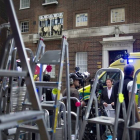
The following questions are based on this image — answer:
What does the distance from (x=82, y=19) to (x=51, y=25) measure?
2.95 meters

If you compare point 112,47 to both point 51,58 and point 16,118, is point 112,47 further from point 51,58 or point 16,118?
point 16,118

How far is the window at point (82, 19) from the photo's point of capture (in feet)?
58.9

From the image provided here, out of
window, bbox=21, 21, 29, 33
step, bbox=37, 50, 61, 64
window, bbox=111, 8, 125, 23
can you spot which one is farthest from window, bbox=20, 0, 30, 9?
step, bbox=37, 50, 61, 64

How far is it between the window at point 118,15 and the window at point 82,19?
87.0 inches

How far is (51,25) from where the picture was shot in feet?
63.2

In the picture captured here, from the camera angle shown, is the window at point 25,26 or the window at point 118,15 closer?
the window at point 118,15

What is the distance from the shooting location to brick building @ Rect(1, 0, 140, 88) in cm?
1628

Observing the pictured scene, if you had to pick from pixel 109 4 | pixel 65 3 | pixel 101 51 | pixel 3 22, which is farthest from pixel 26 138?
pixel 65 3

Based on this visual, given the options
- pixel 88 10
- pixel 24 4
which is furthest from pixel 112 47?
pixel 24 4

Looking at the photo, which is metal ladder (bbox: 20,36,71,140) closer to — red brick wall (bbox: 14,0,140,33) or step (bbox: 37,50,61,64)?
step (bbox: 37,50,61,64)

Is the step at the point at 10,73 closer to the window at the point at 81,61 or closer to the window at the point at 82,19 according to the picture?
the window at the point at 81,61

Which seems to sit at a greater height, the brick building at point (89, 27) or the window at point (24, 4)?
the window at point (24, 4)

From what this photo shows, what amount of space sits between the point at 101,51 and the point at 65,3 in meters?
5.36

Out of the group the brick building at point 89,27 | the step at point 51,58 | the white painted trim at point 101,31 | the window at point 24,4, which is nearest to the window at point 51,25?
the brick building at point 89,27
